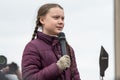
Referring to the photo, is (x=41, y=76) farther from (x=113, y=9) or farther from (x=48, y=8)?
(x=113, y=9)

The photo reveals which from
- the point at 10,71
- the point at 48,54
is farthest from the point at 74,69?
the point at 10,71

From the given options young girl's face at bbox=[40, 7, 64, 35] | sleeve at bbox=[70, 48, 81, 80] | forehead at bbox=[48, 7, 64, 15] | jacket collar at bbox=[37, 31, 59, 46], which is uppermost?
forehead at bbox=[48, 7, 64, 15]

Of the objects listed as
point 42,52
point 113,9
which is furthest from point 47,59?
point 113,9

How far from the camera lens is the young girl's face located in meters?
2.23

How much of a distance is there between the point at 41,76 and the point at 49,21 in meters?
0.23

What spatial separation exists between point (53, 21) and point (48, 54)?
122 millimetres

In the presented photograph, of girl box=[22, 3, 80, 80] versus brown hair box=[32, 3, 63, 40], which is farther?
brown hair box=[32, 3, 63, 40]

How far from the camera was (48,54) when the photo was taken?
2203 millimetres

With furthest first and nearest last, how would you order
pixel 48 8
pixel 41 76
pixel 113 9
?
1. pixel 113 9
2. pixel 48 8
3. pixel 41 76

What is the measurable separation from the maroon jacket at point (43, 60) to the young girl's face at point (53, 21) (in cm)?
3

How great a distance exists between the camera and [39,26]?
7.62ft

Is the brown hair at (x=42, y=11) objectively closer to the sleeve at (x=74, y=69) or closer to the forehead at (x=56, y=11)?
the forehead at (x=56, y=11)

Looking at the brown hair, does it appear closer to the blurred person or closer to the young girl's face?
the young girl's face

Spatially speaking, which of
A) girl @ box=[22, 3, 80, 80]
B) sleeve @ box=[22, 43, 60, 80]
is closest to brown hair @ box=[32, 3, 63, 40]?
girl @ box=[22, 3, 80, 80]
